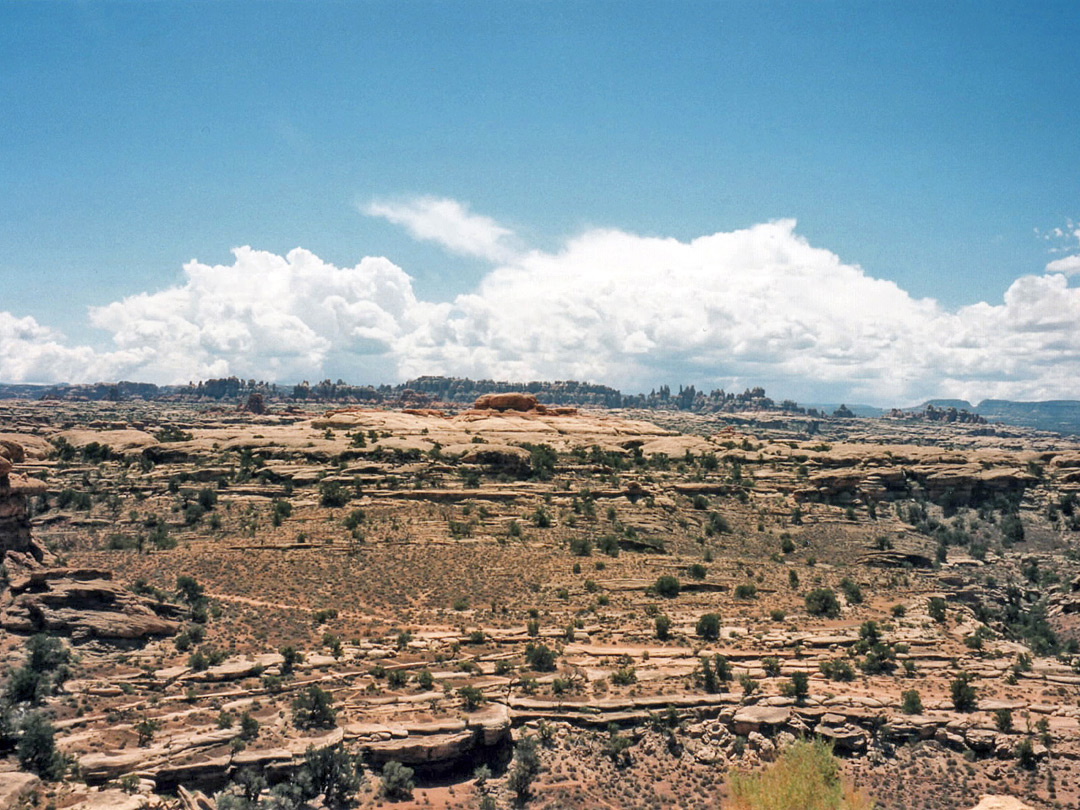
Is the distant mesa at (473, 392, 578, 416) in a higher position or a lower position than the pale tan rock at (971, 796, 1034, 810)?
higher

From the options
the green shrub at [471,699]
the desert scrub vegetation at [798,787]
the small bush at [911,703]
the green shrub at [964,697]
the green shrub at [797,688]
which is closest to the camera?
the desert scrub vegetation at [798,787]

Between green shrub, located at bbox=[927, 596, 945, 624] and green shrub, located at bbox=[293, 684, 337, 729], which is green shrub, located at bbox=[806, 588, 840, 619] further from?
green shrub, located at bbox=[293, 684, 337, 729]

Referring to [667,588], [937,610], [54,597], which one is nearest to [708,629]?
[667,588]

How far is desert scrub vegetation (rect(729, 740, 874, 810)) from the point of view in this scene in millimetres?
18500

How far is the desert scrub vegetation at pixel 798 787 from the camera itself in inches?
728

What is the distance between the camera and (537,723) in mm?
26188

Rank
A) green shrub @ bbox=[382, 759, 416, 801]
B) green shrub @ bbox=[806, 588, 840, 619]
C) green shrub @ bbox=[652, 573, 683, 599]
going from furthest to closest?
green shrub @ bbox=[652, 573, 683, 599]
green shrub @ bbox=[806, 588, 840, 619]
green shrub @ bbox=[382, 759, 416, 801]

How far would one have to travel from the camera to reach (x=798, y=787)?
739 inches

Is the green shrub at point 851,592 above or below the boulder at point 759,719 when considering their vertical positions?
above

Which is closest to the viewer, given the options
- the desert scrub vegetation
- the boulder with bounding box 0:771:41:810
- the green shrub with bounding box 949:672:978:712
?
the boulder with bounding box 0:771:41:810

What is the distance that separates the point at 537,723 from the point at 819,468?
5383 centimetres

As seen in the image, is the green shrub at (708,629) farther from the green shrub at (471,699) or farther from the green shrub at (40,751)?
→ the green shrub at (40,751)

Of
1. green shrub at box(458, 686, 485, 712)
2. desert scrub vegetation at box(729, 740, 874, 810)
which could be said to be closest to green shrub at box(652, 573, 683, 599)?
green shrub at box(458, 686, 485, 712)

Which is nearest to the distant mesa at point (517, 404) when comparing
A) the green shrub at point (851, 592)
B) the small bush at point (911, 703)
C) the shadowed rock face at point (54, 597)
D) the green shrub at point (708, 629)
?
the green shrub at point (851, 592)
